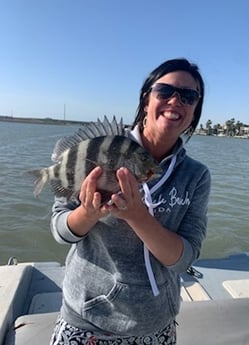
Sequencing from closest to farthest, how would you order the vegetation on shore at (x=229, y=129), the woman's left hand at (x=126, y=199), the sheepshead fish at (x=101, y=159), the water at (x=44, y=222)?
the woman's left hand at (x=126, y=199), the sheepshead fish at (x=101, y=159), the water at (x=44, y=222), the vegetation on shore at (x=229, y=129)

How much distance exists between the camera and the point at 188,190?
173 cm

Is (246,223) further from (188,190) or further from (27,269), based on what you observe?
(188,190)

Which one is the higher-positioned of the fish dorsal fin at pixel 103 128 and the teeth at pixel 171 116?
the teeth at pixel 171 116

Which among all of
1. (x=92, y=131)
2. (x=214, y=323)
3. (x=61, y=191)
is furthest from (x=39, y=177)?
(x=214, y=323)

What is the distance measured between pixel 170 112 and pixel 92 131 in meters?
0.37

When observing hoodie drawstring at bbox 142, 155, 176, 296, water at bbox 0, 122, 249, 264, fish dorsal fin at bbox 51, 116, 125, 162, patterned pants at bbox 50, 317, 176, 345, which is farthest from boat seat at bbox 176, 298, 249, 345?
water at bbox 0, 122, 249, 264

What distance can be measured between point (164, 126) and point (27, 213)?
952 cm

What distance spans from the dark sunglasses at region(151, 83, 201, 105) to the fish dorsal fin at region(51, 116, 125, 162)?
23 centimetres

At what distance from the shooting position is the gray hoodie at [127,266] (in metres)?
1.65

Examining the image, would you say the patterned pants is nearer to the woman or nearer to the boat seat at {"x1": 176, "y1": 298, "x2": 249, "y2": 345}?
the woman

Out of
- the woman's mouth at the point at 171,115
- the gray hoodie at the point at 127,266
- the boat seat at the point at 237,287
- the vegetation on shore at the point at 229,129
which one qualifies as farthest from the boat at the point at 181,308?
the vegetation on shore at the point at 229,129

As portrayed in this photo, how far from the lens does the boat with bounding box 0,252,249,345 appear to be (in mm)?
2547

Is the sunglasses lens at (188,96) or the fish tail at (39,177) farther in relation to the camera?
the fish tail at (39,177)

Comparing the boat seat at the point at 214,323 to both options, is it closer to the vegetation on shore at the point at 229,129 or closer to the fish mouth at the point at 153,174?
the fish mouth at the point at 153,174
